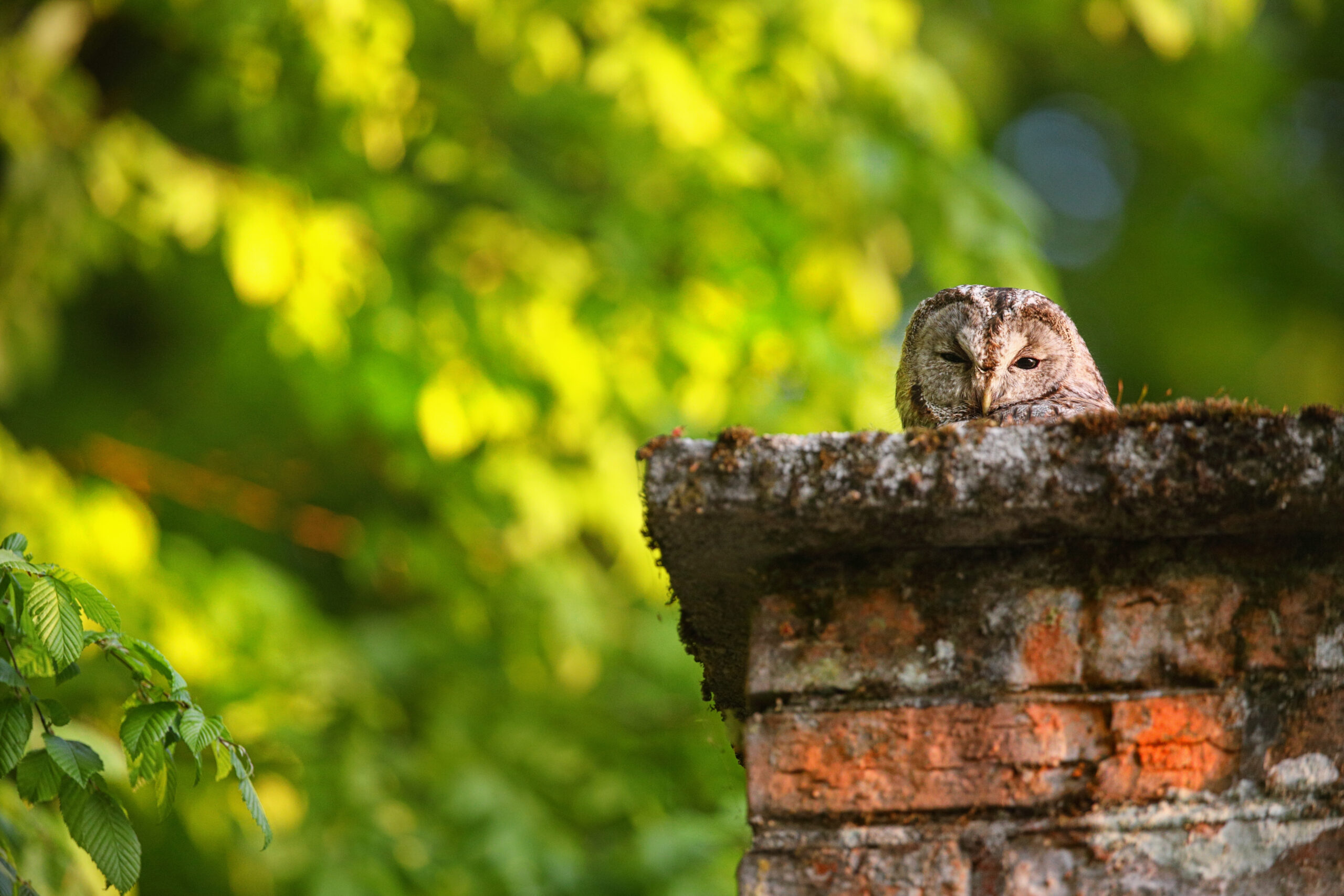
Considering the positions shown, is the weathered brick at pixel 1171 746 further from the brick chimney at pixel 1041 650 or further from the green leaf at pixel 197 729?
the green leaf at pixel 197 729

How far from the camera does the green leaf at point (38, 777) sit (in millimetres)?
1458

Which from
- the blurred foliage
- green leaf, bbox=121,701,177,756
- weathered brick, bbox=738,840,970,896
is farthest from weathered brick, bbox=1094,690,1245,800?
the blurred foliage

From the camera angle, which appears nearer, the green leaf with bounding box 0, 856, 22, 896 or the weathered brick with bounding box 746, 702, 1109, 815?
the weathered brick with bounding box 746, 702, 1109, 815

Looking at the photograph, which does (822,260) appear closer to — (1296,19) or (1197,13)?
(1197,13)

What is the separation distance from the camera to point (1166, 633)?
1271 millimetres

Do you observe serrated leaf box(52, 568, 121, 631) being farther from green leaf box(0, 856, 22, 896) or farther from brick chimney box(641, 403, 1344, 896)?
brick chimney box(641, 403, 1344, 896)

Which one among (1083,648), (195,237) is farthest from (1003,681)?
(195,237)

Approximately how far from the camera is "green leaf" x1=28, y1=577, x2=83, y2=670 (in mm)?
1443

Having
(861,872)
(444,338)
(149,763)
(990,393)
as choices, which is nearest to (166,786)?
(149,763)

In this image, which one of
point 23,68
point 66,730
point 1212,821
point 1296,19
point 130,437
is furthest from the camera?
point 1296,19

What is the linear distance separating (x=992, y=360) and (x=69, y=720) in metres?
1.74

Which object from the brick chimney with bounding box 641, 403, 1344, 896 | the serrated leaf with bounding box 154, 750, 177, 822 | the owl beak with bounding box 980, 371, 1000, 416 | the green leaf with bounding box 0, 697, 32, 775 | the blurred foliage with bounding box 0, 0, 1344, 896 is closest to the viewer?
the brick chimney with bounding box 641, 403, 1344, 896

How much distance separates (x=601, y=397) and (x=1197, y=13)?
2.16 meters

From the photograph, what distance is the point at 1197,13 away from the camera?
3.97m
